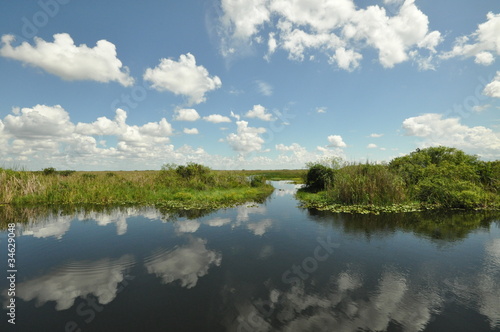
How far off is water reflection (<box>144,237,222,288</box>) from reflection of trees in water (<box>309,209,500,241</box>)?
8.32 metres

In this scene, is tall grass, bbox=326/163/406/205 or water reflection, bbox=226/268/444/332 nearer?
water reflection, bbox=226/268/444/332

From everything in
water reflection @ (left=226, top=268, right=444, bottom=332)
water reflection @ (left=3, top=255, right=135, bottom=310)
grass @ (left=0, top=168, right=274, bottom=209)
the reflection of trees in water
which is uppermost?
grass @ (left=0, top=168, right=274, bottom=209)

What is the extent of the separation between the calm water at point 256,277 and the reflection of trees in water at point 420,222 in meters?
0.18

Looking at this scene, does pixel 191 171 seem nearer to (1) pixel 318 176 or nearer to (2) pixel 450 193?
(1) pixel 318 176

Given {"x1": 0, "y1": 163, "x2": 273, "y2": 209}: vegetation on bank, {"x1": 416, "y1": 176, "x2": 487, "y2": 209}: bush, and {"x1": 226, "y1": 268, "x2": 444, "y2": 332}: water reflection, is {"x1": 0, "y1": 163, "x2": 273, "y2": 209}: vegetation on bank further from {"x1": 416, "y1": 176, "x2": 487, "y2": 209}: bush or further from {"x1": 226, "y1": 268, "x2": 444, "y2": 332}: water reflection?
{"x1": 416, "y1": 176, "x2": 487, "y2": 209}: bush

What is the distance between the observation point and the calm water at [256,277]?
588cm

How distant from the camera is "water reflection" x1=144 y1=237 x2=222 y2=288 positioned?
813 cm

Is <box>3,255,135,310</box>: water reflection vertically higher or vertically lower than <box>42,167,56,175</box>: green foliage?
lower

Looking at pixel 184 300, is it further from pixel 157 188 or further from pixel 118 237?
A: pixel 157 188

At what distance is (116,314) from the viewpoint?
6086 mm

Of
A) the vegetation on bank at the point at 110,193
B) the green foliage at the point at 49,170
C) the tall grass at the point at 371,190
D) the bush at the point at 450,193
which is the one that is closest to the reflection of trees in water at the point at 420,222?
the bush at the point at 450,193

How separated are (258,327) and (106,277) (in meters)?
5.73

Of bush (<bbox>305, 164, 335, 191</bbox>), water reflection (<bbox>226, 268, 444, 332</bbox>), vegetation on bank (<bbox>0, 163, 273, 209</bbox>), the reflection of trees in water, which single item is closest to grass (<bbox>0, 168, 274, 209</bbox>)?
vegetation on bank (<bbox>0, 163, 273, 209</bbox>)

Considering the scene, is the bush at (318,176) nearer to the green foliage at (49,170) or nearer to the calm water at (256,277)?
the calm water at (256,277)
